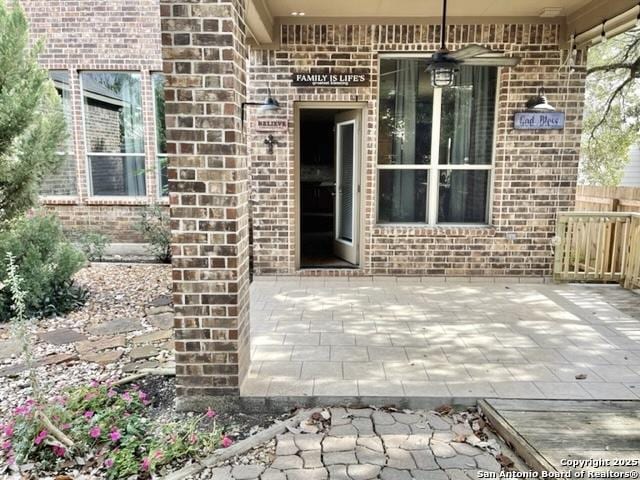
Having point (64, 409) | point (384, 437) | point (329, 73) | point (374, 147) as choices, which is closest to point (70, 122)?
point (329, 73)

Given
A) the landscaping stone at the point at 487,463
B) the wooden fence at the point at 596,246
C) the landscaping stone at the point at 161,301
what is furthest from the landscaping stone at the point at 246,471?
the wooden fence at the point at 596,246

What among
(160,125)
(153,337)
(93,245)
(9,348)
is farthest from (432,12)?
(93,245)

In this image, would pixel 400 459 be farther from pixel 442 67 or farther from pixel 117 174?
pixel 117 174

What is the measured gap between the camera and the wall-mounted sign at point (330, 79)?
5824 mm

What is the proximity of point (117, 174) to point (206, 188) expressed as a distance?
19.6 ft

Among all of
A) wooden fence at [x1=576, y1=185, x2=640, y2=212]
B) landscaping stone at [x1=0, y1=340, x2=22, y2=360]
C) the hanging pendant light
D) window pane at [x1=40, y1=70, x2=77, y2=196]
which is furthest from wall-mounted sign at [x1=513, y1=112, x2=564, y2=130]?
window pane at [x1=40, y1=70, x2=77, y2=196]

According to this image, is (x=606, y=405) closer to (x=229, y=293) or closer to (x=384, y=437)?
(x=384, y=437)

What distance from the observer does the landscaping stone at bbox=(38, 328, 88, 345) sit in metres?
4.20

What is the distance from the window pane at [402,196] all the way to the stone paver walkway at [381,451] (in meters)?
3.64

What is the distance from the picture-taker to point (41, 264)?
4.85m

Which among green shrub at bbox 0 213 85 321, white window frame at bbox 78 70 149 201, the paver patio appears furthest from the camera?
white window frame at bbox 78 70 149 201

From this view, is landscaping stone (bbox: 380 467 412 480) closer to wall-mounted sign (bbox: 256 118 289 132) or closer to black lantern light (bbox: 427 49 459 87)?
black lantern light (bbox: 427 49 459 87)

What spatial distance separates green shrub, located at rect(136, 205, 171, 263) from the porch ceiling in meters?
3.32

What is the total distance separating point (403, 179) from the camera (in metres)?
6.22
